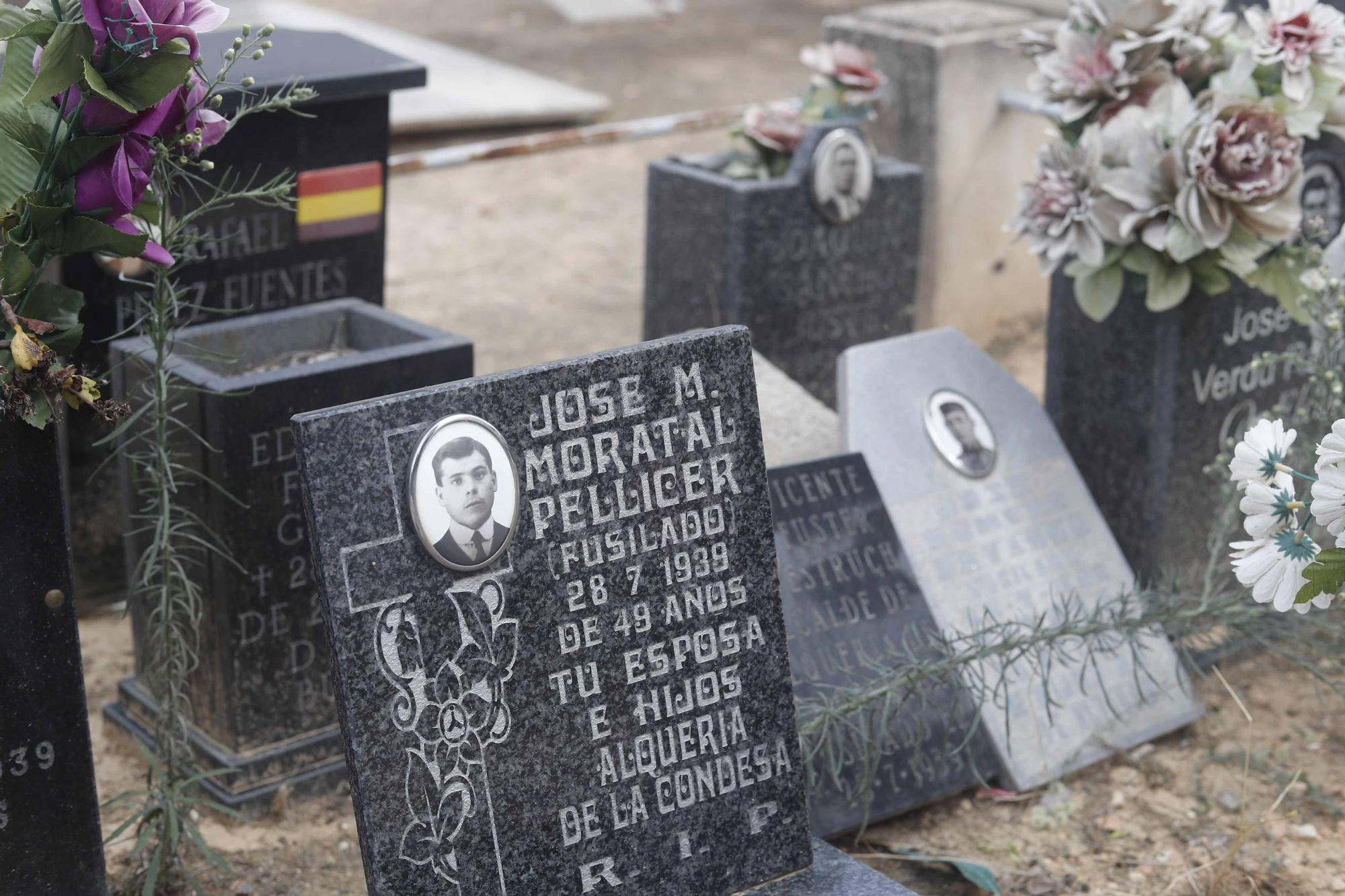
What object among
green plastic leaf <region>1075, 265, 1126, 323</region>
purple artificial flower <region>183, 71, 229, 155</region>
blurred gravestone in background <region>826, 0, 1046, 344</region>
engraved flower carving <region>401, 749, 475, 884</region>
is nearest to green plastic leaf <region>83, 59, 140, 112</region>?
purple artificial flower <region>183, 71, 229, 155</region>

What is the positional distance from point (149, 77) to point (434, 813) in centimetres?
102

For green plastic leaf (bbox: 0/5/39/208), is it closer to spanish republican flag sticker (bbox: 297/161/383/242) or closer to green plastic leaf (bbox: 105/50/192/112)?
green plastic leaf (bbox: 105/50/192/112)

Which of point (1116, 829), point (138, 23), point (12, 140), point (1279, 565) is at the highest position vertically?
point (138, 23)

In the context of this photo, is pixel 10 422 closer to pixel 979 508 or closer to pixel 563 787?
pixel 563 787

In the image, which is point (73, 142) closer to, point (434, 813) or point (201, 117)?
point (201, 117)

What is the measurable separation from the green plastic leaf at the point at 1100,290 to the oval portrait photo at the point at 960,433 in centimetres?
33

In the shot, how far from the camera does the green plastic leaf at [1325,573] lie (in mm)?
1797

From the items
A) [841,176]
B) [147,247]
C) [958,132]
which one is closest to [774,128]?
[841,176]

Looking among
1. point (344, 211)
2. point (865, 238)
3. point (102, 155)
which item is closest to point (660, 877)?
point (102, 155)

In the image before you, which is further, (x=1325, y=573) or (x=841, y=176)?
(x=841, y=176)

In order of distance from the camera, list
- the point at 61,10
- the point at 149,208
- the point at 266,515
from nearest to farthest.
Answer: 1. the point at 61,10
2. the point at 149,208
3. the point at 266,515

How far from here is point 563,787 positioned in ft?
6.81

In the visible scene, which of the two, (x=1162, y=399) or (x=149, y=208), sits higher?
(x=149, y=208)

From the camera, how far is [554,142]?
5.20 metres
